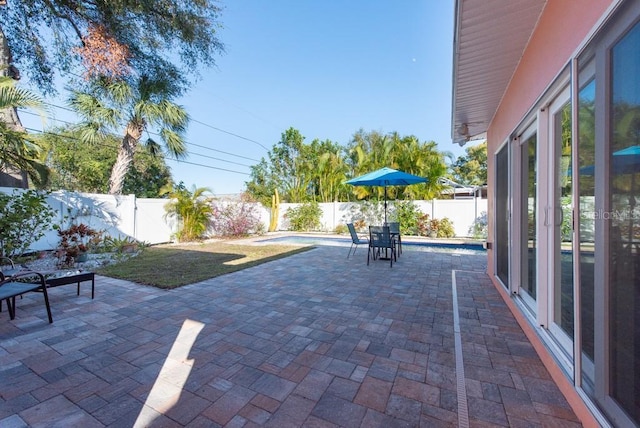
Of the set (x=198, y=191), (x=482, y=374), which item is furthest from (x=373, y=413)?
(x=198, y=191)

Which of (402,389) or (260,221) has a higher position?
(260,221)

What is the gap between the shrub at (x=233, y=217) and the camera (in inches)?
518

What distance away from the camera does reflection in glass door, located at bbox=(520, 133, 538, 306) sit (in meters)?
3.12

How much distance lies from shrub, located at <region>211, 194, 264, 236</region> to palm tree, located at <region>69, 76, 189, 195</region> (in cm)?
342

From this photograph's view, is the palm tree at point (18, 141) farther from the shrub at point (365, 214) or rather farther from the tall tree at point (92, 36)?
the shrub at point (365, 214)

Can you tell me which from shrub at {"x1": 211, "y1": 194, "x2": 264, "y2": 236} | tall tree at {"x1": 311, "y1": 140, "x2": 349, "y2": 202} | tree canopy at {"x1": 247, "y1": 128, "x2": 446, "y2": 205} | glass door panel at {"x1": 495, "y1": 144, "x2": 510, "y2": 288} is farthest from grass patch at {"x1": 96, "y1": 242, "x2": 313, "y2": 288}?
tall tree at {"x1": 311, "y1": 140, "x2": 349, "y2": 202}

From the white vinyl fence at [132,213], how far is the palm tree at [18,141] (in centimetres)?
104

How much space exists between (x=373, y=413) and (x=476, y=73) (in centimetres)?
411

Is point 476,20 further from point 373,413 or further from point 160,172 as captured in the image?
point 160,172

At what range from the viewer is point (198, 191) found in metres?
11.7

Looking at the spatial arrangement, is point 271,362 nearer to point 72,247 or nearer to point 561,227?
point 561,227

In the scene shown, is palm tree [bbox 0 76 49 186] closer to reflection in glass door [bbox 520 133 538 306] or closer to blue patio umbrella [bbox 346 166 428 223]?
blue patio umbrella [bbox 346 166 428 223]

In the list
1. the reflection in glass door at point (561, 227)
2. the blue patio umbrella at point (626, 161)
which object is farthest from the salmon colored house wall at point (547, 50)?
the blue patio umbrella at point (626, 161)

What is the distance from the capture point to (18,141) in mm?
5484
